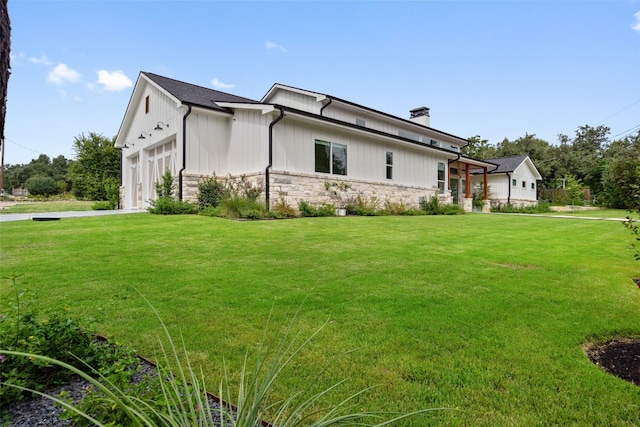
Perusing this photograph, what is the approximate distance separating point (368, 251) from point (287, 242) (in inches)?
68.2

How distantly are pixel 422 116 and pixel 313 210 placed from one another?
1600 cm

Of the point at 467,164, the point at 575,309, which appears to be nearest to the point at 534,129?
the point at 467,164

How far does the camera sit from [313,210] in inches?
A: 498

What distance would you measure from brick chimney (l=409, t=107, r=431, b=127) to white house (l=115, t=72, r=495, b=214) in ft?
17.0

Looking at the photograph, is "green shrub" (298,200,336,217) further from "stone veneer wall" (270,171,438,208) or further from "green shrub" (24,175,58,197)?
"green shrub" (24,175,58,197)

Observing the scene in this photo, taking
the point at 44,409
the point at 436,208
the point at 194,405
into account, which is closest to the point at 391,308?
the point at 194,405

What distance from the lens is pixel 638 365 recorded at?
95.1 inches

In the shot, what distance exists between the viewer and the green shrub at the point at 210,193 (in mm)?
13227

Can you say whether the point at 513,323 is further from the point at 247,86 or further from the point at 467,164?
the point at 247,86

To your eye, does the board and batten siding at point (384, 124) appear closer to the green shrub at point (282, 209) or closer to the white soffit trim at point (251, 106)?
the white soffit trim at point (251, 106)

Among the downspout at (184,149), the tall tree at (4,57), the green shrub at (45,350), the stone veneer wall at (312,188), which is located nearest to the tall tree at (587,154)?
the stone veneer wall at (312,188)

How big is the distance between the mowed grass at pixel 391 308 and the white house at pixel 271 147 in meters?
6.68

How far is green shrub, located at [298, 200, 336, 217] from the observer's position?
12.5 m

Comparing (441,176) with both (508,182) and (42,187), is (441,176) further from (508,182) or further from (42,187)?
(42,187)
